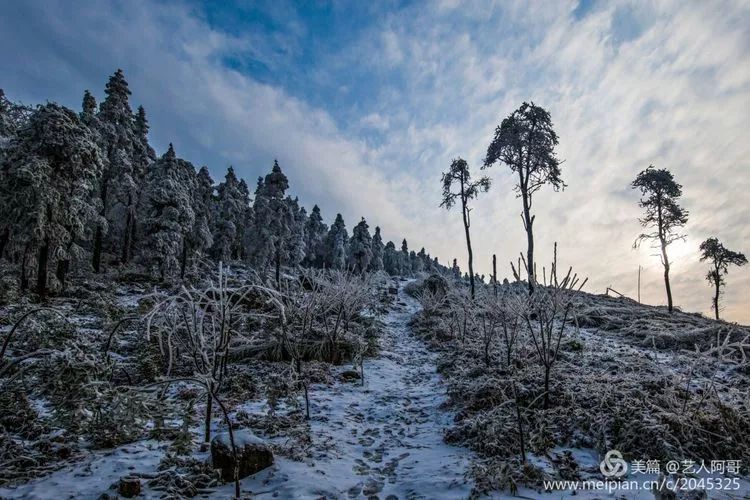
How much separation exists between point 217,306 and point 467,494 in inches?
158

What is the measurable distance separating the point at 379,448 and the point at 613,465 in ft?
11.6

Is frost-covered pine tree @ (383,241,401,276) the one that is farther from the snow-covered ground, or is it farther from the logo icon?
the logo icon

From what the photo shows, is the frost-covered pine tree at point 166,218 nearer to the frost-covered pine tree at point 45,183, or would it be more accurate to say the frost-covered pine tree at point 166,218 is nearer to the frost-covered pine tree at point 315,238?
the frost-covered pine tree at point 45,183

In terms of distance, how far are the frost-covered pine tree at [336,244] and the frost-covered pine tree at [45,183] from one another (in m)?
42.2

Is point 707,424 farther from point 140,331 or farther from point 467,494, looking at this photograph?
point 140,331

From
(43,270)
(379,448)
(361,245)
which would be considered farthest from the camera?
(361,245)

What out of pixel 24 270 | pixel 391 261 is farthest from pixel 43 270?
pixel 391 261

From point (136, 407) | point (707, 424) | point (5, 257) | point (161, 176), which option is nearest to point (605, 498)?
point (707, 424)

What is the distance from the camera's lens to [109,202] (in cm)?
2930

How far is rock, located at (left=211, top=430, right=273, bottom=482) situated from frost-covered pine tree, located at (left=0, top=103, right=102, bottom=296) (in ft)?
55.6

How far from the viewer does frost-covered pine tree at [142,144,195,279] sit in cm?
2511

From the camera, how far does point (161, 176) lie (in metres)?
26.9

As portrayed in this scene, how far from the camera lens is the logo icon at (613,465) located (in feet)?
14.8

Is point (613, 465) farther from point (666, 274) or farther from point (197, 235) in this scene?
point (197, 235)
